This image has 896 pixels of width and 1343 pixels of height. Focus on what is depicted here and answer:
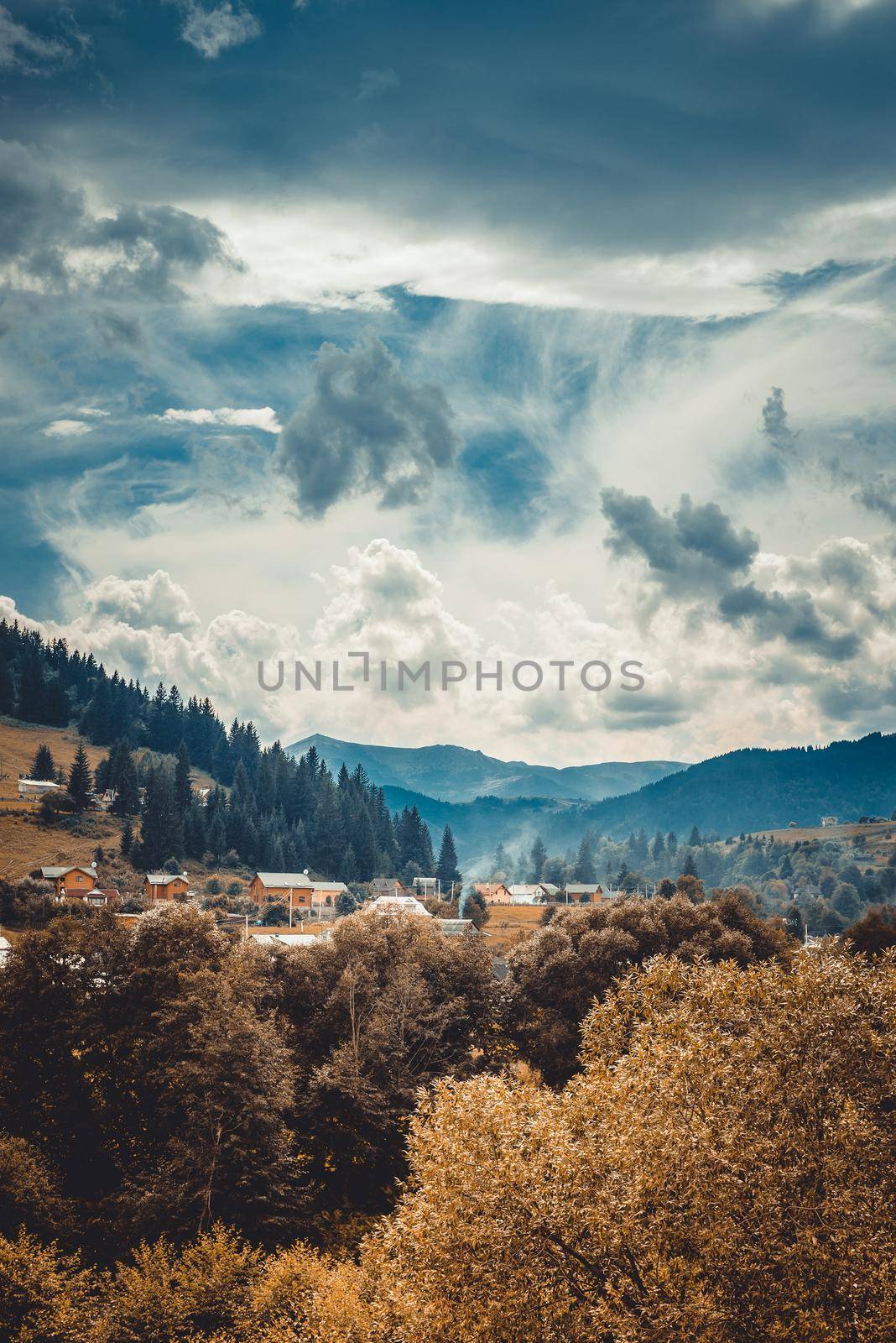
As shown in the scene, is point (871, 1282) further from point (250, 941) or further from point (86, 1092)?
point (250, 941)

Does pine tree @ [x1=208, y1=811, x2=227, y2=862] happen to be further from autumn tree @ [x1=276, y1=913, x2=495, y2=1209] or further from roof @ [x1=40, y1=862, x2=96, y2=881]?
autumn tree @ [x1=276, y1=913, x2=495, y2=1209]

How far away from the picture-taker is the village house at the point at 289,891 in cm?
16512

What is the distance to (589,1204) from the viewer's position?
19.4 meters

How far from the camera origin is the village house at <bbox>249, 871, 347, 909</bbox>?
542 feet

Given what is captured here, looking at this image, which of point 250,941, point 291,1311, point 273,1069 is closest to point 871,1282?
point 291,1311

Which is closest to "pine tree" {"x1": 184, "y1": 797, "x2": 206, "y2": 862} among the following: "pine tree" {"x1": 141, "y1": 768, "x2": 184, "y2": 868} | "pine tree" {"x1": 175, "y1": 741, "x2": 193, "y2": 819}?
"pine tree" {"x1": 141, "y1": 768, "x2": 184, "y2": 868}

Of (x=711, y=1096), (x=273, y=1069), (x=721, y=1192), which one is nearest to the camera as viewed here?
(x=721, y=1192)

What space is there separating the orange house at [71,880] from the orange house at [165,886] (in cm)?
1028

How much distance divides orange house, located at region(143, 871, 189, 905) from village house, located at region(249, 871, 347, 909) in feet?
50.7

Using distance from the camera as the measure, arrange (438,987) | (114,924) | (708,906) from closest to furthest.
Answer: (114,924)
(438,987)
(708,906)

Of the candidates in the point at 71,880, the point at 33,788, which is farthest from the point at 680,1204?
the point at 33,788

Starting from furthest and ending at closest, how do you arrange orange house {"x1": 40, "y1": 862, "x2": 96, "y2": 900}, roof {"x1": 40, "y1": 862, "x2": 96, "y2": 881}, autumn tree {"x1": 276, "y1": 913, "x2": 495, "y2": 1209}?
roof {"x1": 40, "y1": 862, "x2": 96, "y2": 881}
orange house {"x1": 40, "y1": 862, "x2": 96, "y2": 900}
autumn tree {"x1": 276, "y1": 913, "x2": 495, "y2": 1209}

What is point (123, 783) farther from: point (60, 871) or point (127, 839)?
point (60, 871)

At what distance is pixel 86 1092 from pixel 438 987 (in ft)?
65.4
